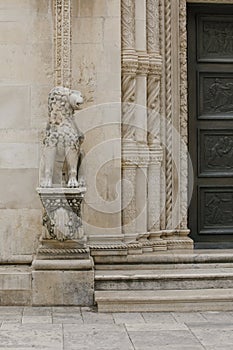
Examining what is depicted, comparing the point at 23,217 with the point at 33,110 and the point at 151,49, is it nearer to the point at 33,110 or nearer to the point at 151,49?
the point at 33,110

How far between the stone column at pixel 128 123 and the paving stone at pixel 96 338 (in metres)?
2.07

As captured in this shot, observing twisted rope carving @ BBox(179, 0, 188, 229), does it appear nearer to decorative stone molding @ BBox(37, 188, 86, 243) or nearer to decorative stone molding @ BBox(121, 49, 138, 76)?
decorative stone molding @ BBox(121, 49, 138, 76)

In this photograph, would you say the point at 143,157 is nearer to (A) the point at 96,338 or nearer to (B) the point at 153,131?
(B) the point at 153,131

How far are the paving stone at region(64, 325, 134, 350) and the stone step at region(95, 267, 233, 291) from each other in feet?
3.51

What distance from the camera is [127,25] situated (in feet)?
32.3

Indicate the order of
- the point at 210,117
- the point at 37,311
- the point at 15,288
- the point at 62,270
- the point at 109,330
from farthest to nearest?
1. the point at 210,117
2. the point at 15,288
3. the point at 62,270
4. the point at 37,311
5. the point at 109,330

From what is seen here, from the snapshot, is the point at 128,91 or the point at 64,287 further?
the point at 128,91

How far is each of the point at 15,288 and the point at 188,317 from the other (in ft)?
6.45

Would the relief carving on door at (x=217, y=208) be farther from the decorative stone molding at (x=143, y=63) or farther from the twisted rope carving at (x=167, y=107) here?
the decorative stone molding at (x=143, y=63)

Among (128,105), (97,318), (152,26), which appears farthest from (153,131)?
(97,318)

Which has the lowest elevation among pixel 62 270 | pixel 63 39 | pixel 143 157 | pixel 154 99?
pixel 62 270

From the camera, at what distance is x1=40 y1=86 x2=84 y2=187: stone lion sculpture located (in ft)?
29.5

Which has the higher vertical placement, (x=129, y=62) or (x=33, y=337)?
(x=129, y=62)

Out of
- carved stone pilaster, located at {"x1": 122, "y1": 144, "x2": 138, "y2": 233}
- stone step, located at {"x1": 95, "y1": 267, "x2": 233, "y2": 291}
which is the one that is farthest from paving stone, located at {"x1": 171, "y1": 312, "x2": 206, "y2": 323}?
carved stone pilaster, located at {"x1": 122, "y1": 144, "x2": 138, "y2": 233}
